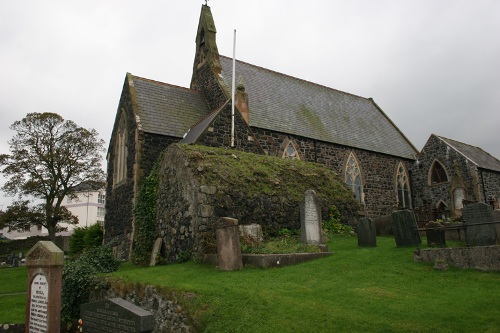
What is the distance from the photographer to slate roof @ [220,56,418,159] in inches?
899

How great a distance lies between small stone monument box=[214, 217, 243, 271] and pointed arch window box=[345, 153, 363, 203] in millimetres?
15439

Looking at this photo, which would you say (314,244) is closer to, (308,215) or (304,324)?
(308,215)

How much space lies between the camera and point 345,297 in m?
7.01

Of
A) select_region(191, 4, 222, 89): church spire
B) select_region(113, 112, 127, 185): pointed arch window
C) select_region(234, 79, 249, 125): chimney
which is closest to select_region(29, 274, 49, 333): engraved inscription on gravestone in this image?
select_region(113, 112, 127, 185): pointed arch window

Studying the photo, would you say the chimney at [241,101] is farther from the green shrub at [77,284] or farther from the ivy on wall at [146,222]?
the green shrub at [77,284]

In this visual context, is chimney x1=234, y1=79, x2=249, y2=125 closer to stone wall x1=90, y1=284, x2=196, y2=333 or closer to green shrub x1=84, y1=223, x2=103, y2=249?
green shrub x1=84, y1=223, x2=103, y2=249

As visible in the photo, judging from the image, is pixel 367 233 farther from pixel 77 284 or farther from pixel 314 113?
pixel 314 113

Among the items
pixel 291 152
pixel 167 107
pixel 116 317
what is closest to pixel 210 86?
pixel 167 107

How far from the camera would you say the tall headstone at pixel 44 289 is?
8078mm

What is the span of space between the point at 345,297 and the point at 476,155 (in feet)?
84.0

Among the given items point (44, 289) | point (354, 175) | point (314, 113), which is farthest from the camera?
point (314, 113)

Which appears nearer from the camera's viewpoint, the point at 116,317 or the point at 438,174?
the point at 116,317

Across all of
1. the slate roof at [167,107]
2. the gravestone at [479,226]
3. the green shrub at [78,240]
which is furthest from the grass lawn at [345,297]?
the green shrub at [78,240]

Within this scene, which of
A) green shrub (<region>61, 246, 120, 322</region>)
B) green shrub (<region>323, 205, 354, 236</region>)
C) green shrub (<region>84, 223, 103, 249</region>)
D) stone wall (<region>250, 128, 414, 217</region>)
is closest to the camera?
green shrub (<region>61, 246, 120, 322</region>)
